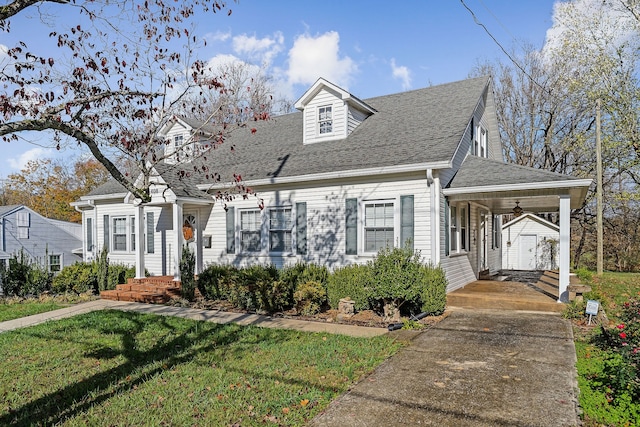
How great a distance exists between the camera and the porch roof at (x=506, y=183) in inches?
361

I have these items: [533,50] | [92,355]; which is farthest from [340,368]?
[533,50]

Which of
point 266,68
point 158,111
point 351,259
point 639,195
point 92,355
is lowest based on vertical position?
point 92,355

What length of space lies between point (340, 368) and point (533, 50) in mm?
26087

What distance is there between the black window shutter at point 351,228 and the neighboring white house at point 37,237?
14584 millimetres

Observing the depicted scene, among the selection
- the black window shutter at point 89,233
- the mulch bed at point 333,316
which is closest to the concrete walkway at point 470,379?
the mulch bed at point 333,316

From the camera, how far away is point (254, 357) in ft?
19.7

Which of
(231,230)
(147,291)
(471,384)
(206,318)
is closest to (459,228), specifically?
(231,230)

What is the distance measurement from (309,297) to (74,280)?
802 centimetres

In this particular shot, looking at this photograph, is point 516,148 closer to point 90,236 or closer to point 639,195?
point 639,195

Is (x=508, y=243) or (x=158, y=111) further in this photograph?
(x=508, y=243)

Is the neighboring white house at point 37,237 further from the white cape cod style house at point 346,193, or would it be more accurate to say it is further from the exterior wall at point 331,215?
the exterior wall at point 331,215

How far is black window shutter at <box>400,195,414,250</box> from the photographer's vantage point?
10125mm

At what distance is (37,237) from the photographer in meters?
21.0

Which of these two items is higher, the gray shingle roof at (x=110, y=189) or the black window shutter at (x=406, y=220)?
the gray shingle roof at (x=110, y=189)
